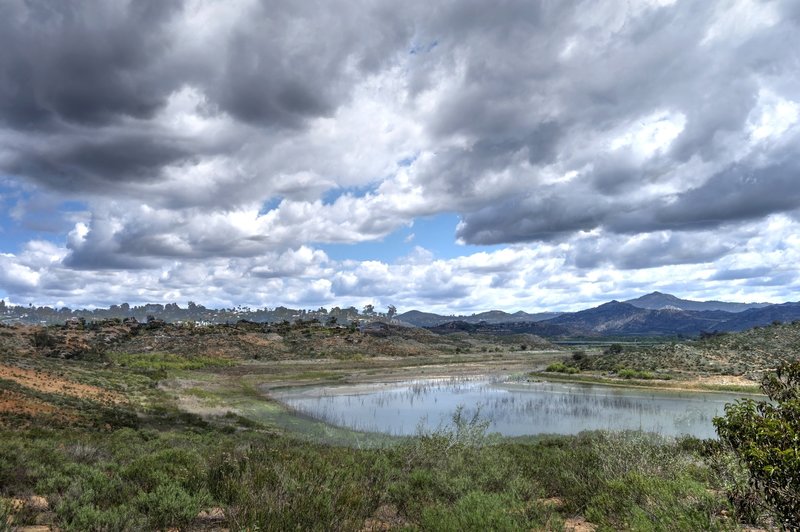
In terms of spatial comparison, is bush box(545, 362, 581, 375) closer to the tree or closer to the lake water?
the lake water

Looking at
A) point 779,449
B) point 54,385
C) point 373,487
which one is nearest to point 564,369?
point 54,385

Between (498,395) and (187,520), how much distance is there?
44.5 m

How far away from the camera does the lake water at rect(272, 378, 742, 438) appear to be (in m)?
Answer: 31.3

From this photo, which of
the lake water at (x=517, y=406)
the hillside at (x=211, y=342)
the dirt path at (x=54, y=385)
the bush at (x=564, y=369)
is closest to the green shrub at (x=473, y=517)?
the lake water at (x=517, y=406)

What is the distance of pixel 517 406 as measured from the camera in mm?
40969

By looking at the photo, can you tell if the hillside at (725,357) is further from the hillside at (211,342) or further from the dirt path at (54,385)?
the hillside at (211,342)

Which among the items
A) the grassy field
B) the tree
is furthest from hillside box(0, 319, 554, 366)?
the tree

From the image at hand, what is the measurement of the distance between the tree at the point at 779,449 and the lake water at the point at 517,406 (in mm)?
16720

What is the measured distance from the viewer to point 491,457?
1477 cm

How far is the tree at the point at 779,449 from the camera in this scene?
636cm

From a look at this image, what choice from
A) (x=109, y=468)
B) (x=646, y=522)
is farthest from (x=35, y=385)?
(x=646, y=522)

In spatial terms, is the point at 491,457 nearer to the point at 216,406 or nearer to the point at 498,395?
the point at 216,406

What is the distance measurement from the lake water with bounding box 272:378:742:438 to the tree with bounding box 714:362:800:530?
16.7 m

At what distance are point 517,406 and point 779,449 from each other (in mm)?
36171
